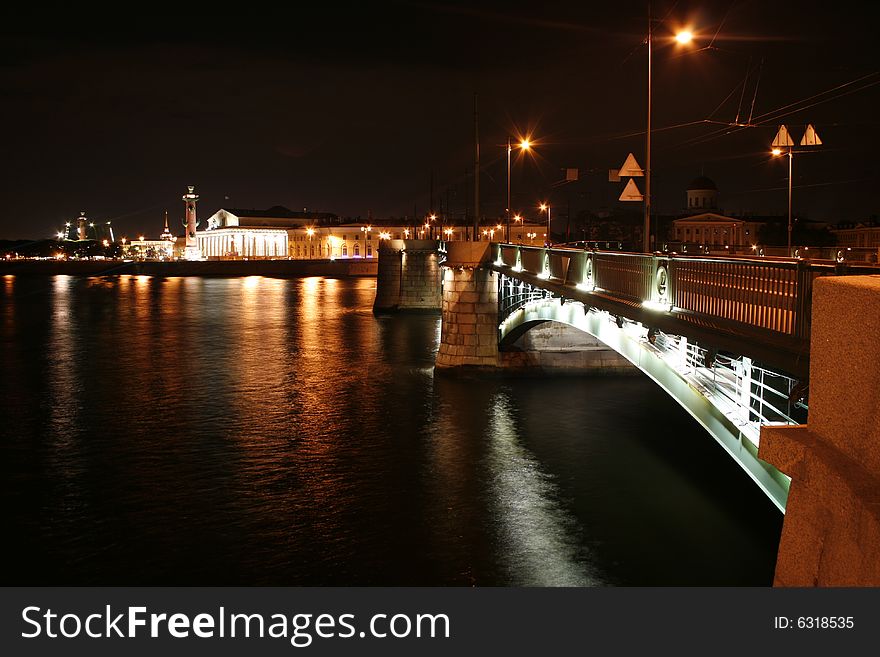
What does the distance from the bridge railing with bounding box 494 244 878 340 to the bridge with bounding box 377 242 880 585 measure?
2 cm

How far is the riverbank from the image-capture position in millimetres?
118438

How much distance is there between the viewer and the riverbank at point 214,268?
11844 cm

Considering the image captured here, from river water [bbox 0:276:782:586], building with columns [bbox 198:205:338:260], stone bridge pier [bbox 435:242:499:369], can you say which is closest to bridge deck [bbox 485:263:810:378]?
river water [bbox 0:276:782:586]

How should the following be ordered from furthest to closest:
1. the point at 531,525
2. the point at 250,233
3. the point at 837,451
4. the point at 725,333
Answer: the point at 250,233
the point at 531,525
the point at 725,333
the point at 837,451

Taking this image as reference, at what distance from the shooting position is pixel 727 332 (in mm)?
9766

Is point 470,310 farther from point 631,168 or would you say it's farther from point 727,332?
point 727,332

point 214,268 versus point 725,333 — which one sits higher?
point 725,333

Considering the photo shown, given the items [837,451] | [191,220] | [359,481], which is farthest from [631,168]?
[191,220]

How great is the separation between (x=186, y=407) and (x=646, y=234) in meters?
14.6

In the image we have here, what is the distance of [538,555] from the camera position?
→ 13.5 meters

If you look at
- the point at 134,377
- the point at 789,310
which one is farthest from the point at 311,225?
the point at 789,310

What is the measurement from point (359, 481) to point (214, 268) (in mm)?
107454

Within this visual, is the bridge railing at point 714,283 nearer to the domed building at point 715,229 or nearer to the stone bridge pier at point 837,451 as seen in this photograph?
the stone bridge pier at point 837,451

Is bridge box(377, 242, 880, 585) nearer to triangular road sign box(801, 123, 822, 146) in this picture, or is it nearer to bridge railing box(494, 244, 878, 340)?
bridge railing box(494, 244, 878, 340)
